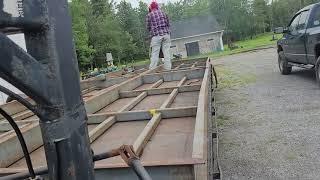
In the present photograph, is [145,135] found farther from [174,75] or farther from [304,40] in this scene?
[304,40]

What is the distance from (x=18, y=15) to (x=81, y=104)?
1.30 ft

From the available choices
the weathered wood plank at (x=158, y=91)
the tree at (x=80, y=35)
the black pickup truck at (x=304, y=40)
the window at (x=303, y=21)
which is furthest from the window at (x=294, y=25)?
the tree at (x=80, y=35)

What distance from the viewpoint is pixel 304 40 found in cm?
950

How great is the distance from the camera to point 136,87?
7145 millimetres

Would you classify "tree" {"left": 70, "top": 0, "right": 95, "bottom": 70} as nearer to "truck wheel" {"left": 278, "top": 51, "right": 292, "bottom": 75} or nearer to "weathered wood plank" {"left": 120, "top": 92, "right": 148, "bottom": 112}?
"truck wheel" {"left": 278, "top": 51, "right": 292, "bottom": 75}

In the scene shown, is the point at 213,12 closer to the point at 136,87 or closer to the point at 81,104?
the point at 136,87

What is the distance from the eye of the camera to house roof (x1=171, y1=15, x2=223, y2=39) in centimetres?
5502

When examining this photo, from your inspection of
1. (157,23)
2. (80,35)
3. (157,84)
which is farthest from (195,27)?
(157,84)

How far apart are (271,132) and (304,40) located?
14.7 feet

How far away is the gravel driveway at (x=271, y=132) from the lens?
A: 14.7 feet

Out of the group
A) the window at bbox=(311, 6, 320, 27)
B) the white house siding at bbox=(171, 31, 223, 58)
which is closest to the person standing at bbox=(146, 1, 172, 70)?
the window at bbox=(311, 6, 320, 27)

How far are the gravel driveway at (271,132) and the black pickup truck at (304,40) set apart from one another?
2.21 ft

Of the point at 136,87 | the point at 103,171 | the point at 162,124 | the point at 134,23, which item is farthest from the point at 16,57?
the point at 134,23

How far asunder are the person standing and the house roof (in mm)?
44870
